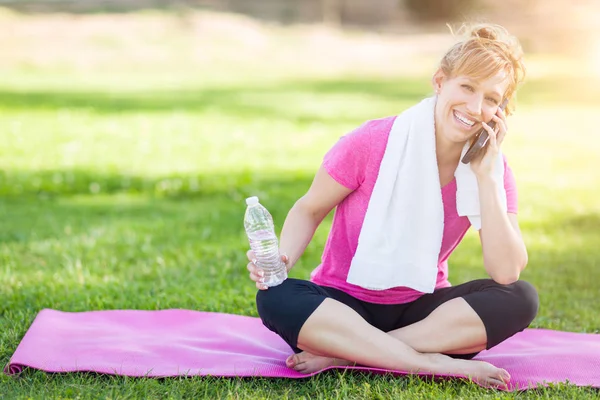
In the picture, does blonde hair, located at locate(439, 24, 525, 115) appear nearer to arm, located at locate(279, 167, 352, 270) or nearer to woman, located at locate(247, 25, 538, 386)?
woman, located at locate(247, 25, 538, 386)

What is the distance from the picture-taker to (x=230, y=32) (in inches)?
1129

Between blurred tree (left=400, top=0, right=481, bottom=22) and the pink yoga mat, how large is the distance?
3668 centimetres

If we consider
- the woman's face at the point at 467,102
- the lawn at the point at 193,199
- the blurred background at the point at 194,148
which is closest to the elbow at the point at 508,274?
the lawn at the point at 193,199

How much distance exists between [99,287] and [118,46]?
869 inches

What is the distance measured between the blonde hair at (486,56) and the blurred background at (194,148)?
15 cm

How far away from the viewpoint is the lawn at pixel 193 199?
3.74 meters

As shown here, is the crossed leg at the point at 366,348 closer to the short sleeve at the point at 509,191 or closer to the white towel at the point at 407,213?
the white towel at the point at 407,213

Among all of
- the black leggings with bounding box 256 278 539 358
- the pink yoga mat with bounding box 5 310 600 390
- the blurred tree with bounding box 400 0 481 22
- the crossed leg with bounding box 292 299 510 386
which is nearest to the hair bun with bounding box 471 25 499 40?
the black leggings with bounding box 256 278 539 358

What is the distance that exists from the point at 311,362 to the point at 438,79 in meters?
1.30

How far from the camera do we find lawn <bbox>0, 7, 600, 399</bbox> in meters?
3.74

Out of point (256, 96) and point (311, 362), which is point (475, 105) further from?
point (256, 96)

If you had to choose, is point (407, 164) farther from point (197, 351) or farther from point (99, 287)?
point (99, 287)

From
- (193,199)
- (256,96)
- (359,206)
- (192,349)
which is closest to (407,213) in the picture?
(359,206)

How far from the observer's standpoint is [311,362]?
346 centimetres
